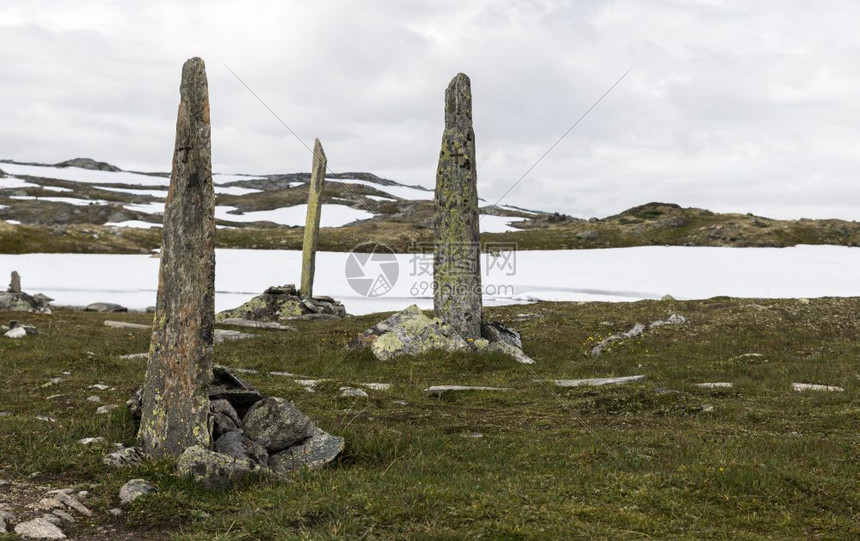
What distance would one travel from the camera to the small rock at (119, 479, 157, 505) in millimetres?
9539

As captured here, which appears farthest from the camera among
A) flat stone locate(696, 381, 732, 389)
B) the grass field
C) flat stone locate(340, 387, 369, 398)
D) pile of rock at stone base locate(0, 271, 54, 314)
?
pile of rock at stone base locate(0, 271, 54, 314)

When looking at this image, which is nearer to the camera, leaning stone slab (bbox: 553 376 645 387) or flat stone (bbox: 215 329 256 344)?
leaning stone slab (bbox: 553 376 645 387)

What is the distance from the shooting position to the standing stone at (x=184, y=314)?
37.9 feet

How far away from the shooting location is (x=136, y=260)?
2908 inches

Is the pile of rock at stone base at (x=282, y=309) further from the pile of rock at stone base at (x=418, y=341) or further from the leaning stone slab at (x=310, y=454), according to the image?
the leaning stone slab at (x=310, y=454)

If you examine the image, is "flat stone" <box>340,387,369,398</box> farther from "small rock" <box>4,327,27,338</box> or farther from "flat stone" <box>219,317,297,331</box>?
"flat stone" <box>219,317,297,331</box>

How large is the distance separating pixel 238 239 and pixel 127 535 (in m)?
96.9

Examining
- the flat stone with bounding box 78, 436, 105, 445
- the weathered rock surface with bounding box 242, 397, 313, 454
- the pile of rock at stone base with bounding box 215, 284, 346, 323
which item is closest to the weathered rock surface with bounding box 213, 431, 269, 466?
the weathered rock surface with bounding box 242, 397, 313, 454

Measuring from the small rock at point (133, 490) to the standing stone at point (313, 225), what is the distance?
32675mm

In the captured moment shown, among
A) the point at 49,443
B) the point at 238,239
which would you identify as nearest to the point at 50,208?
the point at 238,239

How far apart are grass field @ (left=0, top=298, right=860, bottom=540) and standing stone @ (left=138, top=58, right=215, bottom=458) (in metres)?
0.87

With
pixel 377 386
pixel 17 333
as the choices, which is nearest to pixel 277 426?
pixel 377 386

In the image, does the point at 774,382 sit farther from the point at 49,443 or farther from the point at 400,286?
the point at 400,286

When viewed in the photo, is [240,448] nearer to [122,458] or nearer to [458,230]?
[122,458]
